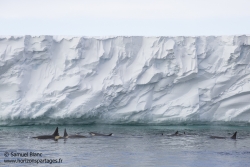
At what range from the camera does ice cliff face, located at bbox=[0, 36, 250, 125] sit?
2505cm

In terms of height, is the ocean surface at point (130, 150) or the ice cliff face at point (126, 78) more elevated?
the ice cliff face at point (126, 78)

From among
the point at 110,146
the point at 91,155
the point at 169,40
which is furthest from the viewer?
the point at 169,40

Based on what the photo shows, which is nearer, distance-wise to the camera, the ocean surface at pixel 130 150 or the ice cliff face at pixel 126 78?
the ocean surface at pixel 130 150

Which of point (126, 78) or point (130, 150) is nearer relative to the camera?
point (130, 150)

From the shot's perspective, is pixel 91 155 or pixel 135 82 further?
pixel 135 82

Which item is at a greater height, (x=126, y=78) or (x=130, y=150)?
(x=126, y=78)

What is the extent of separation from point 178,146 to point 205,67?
10.2 metres

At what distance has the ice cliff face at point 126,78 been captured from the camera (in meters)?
25.0

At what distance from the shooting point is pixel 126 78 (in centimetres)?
2609

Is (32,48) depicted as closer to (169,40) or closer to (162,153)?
(169,40)

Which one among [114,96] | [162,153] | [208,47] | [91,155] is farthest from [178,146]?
[208,47]

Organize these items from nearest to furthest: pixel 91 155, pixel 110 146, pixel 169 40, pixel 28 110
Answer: pixel 91 155 → pixel 110 146 → pixel 28 110 → pixel 169 40

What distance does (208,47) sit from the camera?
26750 mm

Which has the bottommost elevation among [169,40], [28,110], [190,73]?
[28,110]
